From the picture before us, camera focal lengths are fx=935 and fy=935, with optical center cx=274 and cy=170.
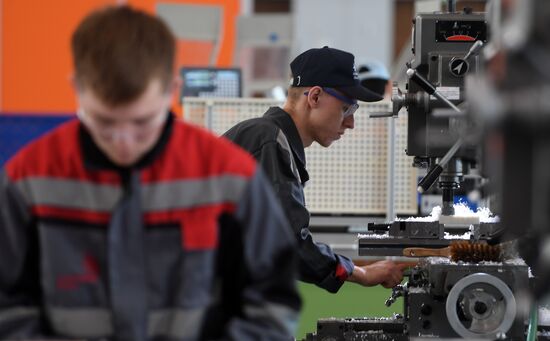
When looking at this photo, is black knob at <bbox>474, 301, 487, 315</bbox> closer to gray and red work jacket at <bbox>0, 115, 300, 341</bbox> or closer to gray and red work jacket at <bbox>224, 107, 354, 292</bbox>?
gray and red work jacket at <bbox>224, 107, 354, 292</bbox>

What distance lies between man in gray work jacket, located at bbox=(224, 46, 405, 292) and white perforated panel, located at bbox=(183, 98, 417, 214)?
107 inches

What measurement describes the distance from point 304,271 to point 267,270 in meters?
1.32

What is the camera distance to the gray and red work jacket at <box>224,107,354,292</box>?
263 cm

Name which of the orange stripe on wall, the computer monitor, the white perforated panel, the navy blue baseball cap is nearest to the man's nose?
the navy blue baseball cap

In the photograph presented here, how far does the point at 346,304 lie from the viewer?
16.5ft

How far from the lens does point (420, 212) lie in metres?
5.73

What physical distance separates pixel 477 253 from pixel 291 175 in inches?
22.0

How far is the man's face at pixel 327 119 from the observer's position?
2.85 meters

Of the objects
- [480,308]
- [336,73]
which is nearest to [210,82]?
[336,73]

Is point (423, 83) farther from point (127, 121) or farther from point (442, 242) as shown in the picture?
point (127, 121)

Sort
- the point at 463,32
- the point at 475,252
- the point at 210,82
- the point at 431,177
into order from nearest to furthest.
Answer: the point at 431,177 < the point at 475,252 < the point at 463,32 < the point at 210,82

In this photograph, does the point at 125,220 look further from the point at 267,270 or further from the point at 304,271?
the point at 304,271

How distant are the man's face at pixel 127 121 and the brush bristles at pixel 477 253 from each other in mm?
1346

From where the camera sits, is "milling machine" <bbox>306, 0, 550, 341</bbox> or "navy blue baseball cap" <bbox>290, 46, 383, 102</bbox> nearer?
"milling machine" <bbox>306, 0, 550, 341</bbox>
